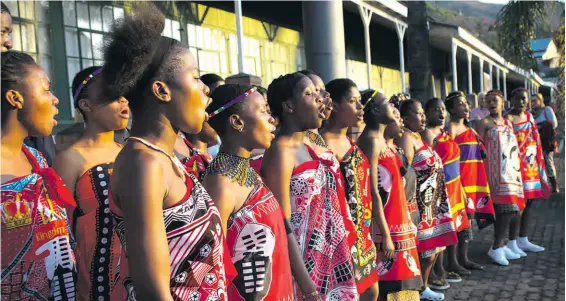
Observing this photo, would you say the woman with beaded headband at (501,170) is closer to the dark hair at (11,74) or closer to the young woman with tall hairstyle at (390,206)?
the young woman with tall hairstyle at (390,206)

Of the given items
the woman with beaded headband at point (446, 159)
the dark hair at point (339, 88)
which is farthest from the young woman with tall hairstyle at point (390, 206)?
the woman with beaded headband at point (446, 159)

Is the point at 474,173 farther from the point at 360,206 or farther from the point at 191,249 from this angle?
the point at 191,249

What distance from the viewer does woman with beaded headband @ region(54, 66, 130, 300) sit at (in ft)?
7.84

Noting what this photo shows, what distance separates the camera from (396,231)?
4.57 m

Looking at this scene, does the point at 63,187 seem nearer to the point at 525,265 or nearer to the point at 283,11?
the point at 525,265

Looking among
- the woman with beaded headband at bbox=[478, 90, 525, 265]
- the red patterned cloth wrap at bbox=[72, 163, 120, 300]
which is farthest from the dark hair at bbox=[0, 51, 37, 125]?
the woman with beaded headband at bbox=[478, 90, 525, 265]

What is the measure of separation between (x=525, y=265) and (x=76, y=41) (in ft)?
21.3

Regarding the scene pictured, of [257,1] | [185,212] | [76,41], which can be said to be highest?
[257,1]

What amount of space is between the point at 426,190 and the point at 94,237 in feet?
11.6

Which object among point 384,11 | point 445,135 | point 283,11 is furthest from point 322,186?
point 283,11

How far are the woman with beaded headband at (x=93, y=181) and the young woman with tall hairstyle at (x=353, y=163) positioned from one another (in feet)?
4.95

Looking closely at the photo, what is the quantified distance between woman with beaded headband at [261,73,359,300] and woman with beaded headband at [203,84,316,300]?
0.49 meters

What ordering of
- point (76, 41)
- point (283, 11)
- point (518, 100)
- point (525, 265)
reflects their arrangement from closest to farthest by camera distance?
point (525, 265)
point (518, 100)
point (76, 41)
point (283, 11)

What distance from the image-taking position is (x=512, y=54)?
17531 mm
